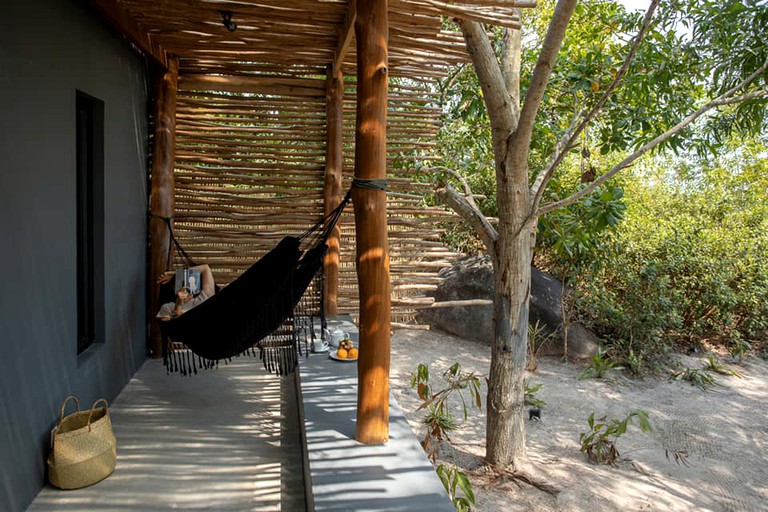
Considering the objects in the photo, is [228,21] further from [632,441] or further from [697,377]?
[697,377]

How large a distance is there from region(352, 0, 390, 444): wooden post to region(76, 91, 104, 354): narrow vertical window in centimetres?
147

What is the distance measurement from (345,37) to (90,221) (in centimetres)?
158

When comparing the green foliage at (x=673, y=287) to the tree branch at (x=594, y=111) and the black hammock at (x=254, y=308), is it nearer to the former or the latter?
the tree branch at (x=594, y=111)

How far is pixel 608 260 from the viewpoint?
5.17 metres

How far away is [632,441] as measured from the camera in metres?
3.57

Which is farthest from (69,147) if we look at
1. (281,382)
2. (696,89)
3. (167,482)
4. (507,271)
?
(696,89)

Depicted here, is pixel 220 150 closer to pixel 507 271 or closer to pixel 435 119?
pixel 435 119

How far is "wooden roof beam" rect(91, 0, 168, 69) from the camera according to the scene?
2531 millimetres


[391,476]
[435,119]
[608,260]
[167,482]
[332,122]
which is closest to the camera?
[391,476]

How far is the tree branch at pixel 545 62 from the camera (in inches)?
91.7

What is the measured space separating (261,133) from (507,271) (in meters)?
2.06

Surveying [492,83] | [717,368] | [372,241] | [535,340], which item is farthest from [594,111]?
[717,368]

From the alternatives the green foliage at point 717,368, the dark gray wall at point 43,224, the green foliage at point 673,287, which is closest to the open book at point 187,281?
the dark gray wall at point 43,224

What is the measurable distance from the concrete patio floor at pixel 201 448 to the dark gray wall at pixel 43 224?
204 millimetres
